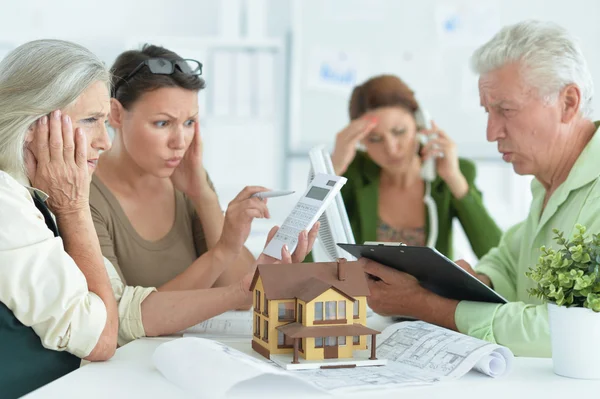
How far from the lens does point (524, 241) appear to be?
6.86 ft

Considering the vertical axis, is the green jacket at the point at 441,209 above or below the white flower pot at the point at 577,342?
below

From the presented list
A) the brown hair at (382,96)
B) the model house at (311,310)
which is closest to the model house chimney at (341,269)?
the model house at (311,310)

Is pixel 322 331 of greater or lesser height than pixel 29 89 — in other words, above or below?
below

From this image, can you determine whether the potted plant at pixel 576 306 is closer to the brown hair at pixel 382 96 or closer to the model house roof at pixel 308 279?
the model house roof at pixel 308 279

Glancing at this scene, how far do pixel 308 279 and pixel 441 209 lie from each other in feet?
5.98

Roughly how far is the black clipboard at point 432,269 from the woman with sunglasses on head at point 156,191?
361mm

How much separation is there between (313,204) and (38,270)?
565mm

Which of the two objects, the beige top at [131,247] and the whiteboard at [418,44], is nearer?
the beige top at [131,247]

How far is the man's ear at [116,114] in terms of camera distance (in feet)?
6.79

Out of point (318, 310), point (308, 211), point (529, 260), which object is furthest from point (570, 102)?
point (318, 310)

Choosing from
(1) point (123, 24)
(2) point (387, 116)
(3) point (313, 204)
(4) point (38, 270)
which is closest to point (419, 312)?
(3) point (313, 204)

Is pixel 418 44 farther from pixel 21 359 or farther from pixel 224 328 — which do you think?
pixel 21 359

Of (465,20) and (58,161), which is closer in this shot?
(58,161)

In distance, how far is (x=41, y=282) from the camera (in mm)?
1310
